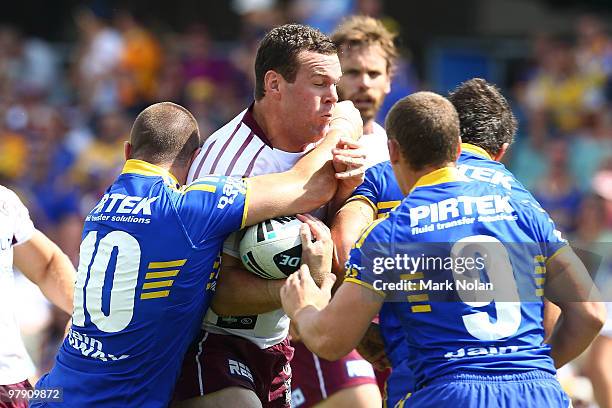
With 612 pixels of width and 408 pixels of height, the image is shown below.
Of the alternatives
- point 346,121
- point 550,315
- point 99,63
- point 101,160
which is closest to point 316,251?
point 346,121

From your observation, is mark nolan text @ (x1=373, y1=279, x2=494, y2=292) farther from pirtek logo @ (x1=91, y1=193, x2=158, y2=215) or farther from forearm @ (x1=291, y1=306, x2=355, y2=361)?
pirtek logo @ (x1=91, y1=193, x2=158, y2=215)

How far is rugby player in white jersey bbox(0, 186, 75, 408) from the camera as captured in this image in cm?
555

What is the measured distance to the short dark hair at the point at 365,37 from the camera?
702 cm

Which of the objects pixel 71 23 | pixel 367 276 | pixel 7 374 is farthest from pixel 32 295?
pixel 71 23

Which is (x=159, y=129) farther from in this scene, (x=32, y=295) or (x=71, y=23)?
(x=71, y=23)

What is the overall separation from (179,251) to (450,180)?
1.34 meters

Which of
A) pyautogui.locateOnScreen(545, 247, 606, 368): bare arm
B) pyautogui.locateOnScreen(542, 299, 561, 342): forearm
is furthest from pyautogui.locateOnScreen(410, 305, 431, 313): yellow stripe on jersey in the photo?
pyautogui.locateOnScreen(542, 299, 561, 342): forearm

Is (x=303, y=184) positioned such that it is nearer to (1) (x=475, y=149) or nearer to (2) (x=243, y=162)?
(2) (x=243, y=162)

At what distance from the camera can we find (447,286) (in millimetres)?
4574

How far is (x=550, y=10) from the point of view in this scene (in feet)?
52.2

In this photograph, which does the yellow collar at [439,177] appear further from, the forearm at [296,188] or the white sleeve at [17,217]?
the white sleeve at [17,217]

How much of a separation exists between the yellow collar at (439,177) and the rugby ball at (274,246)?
724 mm

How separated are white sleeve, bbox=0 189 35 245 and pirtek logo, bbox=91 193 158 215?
2.80 feet

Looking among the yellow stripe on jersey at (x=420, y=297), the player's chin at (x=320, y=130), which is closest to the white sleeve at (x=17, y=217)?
the player's chin at (x=320, y=130)
